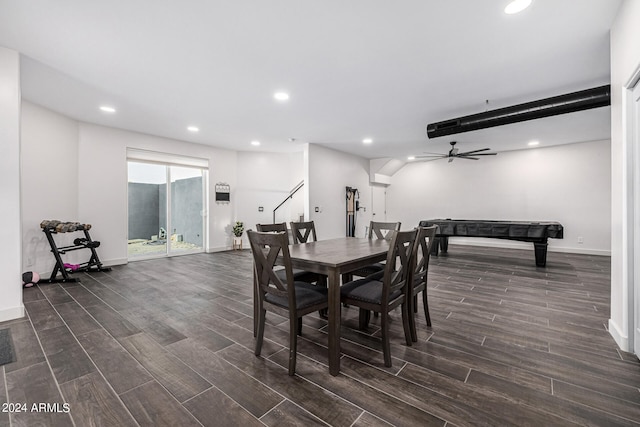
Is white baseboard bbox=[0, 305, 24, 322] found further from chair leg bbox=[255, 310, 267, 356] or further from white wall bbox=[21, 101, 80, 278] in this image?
chair leg bbox=[255, 310, 267, 356]

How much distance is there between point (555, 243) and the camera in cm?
692

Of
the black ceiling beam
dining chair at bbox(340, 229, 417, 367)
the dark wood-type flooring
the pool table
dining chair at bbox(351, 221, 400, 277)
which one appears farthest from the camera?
the pool table

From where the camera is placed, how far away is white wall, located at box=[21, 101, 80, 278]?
4.20 metres

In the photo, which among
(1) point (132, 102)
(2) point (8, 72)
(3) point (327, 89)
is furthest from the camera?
(1) point (132, 102)

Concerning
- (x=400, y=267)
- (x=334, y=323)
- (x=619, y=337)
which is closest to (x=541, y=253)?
(x=619, y=337)

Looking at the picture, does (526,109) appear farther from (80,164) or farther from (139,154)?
(80,164)

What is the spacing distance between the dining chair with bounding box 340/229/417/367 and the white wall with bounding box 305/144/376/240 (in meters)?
4.42

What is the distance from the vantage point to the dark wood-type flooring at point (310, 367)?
1500 mm

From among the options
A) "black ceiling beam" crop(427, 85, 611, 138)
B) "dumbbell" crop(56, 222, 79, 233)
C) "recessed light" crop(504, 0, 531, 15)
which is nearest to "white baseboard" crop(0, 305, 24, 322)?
"dumbbell" crop(56, 222, 79, 233)

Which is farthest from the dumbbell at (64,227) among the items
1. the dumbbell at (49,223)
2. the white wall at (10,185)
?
the white wall at (10,185)

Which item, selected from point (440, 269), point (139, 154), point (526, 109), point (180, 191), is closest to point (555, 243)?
point (440, 269)

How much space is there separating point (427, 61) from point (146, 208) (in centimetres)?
658

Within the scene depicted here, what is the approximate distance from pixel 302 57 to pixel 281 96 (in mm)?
1071

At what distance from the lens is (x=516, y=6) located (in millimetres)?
2107
